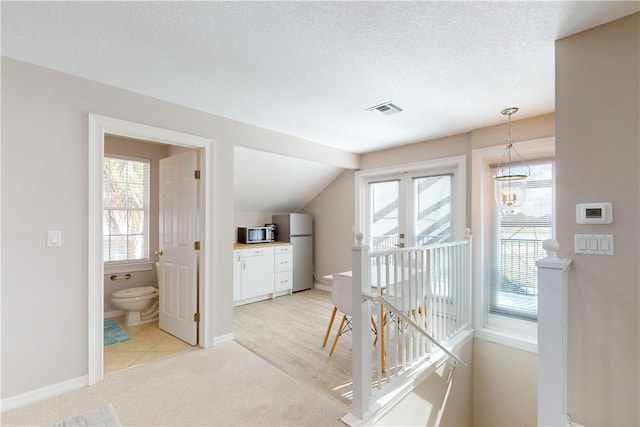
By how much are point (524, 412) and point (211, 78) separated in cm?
429

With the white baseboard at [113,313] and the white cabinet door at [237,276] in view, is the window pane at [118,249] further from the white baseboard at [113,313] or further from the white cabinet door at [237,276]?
the white cabinet door at [237,276]

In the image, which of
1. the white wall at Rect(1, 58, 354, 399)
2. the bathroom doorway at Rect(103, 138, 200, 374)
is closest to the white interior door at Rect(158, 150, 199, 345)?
the bathroom doorway at Rect(103, 138, 200, 374)

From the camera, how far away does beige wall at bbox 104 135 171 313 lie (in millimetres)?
3914

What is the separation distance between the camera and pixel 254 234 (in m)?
4.94

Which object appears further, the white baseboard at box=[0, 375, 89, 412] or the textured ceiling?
the white baseboard at box=[0, 375, 89, 412]

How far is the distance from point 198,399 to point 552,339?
2.22 meters

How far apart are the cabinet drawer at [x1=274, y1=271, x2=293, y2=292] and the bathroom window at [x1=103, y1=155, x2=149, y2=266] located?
6.23ft

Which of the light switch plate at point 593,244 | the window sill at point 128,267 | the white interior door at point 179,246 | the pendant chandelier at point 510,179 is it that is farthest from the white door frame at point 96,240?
the pendant chandelier at point 510,179

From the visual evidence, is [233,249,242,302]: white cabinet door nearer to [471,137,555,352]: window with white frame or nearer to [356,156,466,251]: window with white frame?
[356,156,466,251]: window with white frame

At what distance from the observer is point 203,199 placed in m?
2.96

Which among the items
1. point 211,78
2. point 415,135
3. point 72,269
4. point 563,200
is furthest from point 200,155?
point 563,200

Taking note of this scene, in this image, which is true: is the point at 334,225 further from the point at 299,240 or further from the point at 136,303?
the point at 136,303

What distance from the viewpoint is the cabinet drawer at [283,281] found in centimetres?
495

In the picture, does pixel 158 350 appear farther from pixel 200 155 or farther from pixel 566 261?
pixel 566 261
